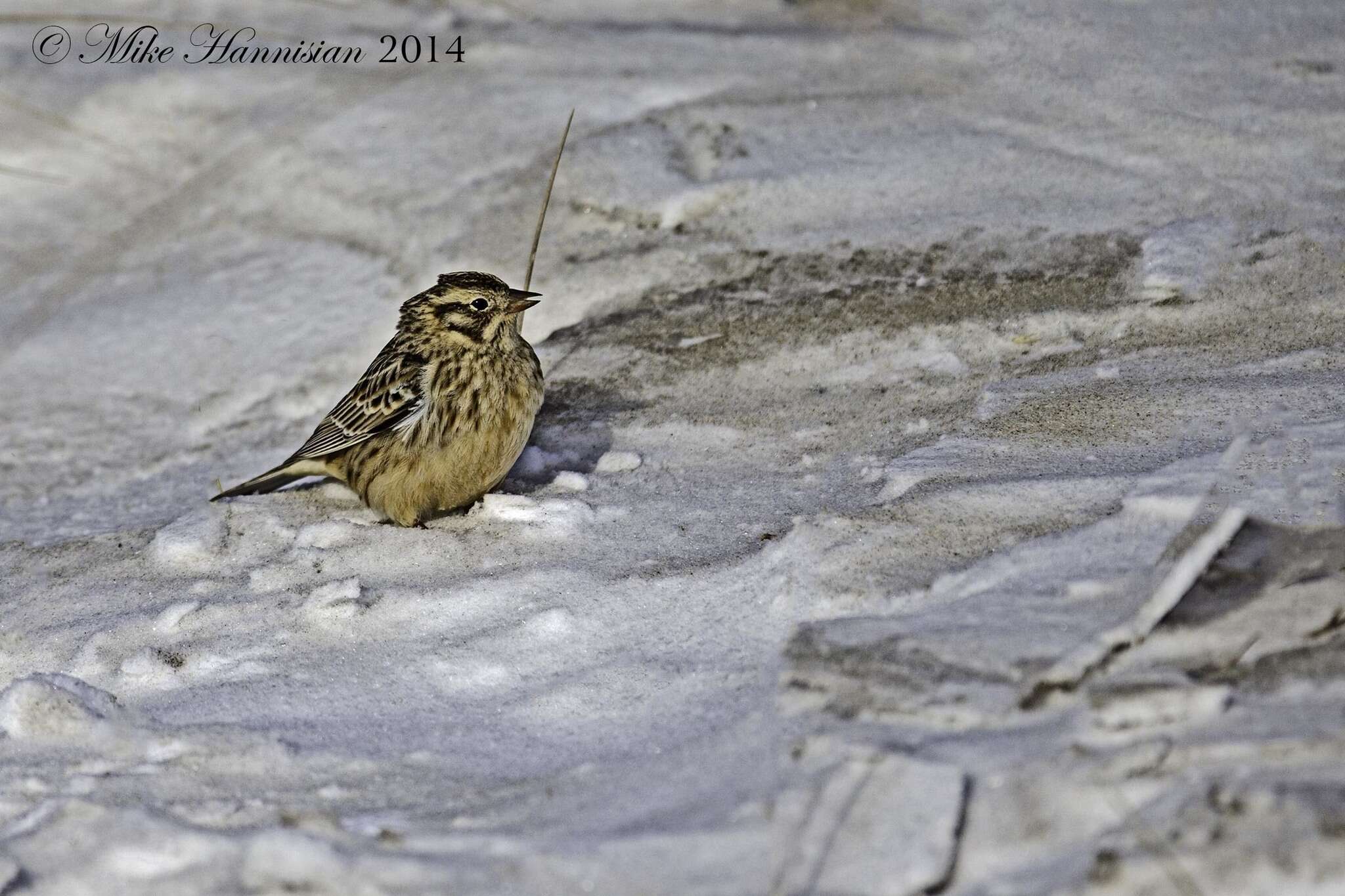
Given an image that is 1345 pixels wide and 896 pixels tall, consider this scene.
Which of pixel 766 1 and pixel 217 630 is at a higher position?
pixel 766 1

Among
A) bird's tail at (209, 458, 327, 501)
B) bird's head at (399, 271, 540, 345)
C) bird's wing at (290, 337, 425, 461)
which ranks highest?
bird's head at (399, 271, 540, 345)

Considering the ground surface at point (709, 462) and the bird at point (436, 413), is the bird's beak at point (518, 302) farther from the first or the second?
the ground surface at point (709, 462)

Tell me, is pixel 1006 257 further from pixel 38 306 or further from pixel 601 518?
pixel 38 306

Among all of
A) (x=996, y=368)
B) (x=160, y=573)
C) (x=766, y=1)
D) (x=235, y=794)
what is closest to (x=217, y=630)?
(x=160, y=573)

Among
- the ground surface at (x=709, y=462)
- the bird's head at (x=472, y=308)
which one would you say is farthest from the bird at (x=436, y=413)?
the ground surface at (x=709, y=462)

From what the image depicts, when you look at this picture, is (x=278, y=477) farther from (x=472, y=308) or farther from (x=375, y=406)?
(x=472, y=308)

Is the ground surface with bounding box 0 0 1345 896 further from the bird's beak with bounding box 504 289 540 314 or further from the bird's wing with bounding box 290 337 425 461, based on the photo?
the bird's beak with bounding box 504 289 540 314

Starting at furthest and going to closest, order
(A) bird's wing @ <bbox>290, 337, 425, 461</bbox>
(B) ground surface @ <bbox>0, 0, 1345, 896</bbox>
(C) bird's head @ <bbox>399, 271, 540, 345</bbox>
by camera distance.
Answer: (C) bird's head @ <bbox>399, 271, 540, 345</bbox>, (A) bird's wing @ <bbox>290, 337, 425, 461</bbox>, (B) ground surface @ <bbox>0, 0, 1345, 896</bbox>

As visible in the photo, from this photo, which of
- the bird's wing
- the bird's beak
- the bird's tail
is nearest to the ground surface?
the bird's tail
